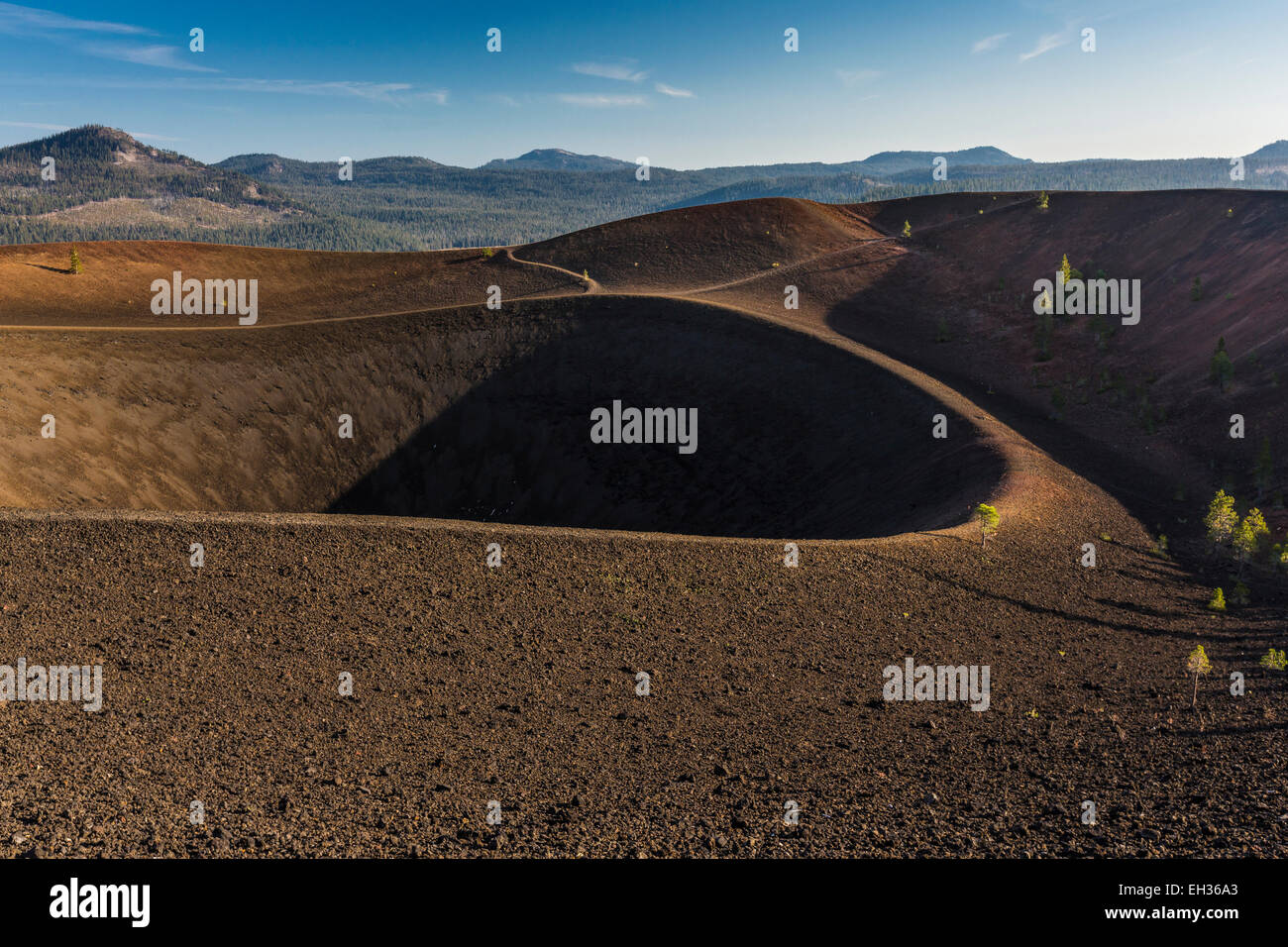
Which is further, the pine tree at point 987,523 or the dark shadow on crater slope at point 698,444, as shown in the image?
the dark shadow on crater slope at point 698,444

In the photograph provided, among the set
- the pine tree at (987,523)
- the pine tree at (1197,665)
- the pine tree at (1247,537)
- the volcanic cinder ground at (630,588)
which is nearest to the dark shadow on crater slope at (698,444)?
the volcanic cinder ground at (630,588)

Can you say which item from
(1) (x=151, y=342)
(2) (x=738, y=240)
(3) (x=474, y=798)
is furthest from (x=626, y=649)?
(2) (x=738, y=240)

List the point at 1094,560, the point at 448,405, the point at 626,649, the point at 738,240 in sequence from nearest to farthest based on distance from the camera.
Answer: the point at 626,649, the point at 1094,560, the point at 448,405, the point at 738,240

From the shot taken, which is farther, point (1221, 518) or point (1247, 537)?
point (1221, 518)

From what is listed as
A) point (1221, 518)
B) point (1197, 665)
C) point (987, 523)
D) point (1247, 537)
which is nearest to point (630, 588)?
point (987, 523)

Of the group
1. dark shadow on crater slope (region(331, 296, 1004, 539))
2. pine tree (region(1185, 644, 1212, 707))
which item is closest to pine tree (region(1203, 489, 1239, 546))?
dark shadow on crater slope (region(331, 296, 1004, 539))

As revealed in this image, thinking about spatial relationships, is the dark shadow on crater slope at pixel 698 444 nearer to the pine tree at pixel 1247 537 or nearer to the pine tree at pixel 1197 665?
the pine tree at pixel 1247 537

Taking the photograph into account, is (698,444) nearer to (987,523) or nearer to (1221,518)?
(987,523)

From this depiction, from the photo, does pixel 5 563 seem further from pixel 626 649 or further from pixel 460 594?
pixel 626 649
